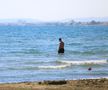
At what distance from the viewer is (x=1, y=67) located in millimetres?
32188

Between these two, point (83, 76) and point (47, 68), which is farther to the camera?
point (47, 68)

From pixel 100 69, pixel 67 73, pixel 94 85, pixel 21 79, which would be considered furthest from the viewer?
pixel 100 69

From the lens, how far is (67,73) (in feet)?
92.9

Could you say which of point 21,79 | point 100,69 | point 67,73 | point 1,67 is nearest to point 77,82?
point 21,79

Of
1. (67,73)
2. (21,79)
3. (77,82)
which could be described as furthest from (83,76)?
(77,82)

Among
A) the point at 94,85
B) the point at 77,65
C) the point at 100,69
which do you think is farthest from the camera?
the point at 77,65

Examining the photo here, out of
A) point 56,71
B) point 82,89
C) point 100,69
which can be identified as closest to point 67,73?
Result: point 56,71

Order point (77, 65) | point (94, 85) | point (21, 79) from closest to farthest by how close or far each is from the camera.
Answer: point (94, 85)
point (21, 79)
point (77, 65)

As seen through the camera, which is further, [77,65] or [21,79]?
[77,65]

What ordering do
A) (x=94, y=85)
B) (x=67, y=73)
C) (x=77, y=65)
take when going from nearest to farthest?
(x=94, y=85) < (x=67, y=73) < (x=77, y=65)

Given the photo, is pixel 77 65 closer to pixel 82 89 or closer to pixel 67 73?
pixel 67 73

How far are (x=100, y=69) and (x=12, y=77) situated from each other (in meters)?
7.02

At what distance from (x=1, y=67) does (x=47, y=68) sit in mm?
3448

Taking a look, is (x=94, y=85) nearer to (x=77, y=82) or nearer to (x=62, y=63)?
(x=77, y=82)
